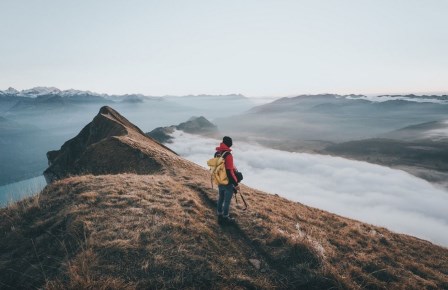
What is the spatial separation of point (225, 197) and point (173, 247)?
10.7ft

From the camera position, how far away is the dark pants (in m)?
11.9

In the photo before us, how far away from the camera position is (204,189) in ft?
56.2

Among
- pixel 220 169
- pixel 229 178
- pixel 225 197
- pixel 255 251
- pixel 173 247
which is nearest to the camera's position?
pixel 173 247

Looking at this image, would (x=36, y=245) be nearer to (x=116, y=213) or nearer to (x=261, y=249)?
(x=116, y=213)

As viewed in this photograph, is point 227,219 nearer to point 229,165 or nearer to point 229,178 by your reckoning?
point 229,178

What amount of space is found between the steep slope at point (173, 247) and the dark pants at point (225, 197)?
2.23 feet

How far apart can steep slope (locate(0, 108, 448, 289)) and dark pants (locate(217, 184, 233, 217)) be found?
0.68 m

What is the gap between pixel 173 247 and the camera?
9602 millimetres

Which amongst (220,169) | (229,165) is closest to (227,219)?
(220,169)

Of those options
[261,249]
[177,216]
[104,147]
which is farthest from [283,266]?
[104,147]

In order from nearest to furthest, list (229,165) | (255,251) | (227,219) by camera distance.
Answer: (255,251) < (229,165) < (227,219)

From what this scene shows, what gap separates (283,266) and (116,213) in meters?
6.60

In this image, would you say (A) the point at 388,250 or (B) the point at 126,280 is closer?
(B) the point at 126,280

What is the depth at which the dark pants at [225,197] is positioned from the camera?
1190cm
